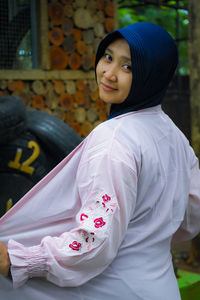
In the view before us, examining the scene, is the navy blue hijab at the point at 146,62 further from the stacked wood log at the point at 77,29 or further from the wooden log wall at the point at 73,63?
the stacked wood log at the point at 77,29

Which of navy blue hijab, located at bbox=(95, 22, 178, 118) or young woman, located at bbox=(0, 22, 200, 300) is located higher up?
navy blue hijab, located at bbox=(95, 22, 178, 118)

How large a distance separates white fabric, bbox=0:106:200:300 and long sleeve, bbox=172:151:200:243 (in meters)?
0.10

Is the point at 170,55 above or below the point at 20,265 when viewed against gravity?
above

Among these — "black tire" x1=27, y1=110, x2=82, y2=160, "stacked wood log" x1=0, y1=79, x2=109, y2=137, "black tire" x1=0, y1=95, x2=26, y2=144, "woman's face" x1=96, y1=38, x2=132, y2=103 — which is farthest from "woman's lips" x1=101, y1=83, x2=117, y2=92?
"stacked wood log" x1=0, y1=79, x2=109, y2=137

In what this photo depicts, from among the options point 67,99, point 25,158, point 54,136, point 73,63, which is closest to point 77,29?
point 73,63

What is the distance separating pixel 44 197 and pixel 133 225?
279 mm

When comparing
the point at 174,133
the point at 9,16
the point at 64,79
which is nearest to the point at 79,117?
the point at 64,79

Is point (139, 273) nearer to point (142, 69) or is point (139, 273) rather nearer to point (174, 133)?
point (174, 133)

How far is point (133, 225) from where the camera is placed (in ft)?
4.93

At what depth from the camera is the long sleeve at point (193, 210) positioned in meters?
1.74

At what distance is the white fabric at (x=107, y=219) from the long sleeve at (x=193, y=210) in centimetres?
10

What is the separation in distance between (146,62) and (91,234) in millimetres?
526

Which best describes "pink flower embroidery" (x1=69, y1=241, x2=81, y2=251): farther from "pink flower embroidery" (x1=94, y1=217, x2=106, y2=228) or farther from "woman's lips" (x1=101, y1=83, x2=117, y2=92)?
"woman's lips" (x1=101, y1=83, x2=117, y2=92)

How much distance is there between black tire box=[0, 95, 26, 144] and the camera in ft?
10.9
